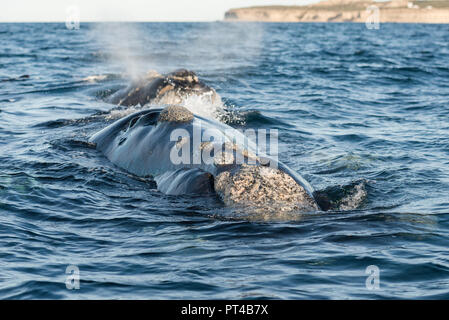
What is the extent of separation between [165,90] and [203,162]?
739 centimetres

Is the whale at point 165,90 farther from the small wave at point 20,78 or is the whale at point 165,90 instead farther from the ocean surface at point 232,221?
the small wave at point 20,78

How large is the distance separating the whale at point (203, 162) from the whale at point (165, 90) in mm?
4585

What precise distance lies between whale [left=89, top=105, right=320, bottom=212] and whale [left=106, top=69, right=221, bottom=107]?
4585mm

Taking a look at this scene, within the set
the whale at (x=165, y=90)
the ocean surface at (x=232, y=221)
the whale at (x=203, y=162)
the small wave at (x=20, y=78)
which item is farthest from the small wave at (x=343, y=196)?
the small wave at (x=20, y=78)

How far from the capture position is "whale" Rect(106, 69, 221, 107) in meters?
15.4

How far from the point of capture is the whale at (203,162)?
25.6 ft

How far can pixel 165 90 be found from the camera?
15.5m

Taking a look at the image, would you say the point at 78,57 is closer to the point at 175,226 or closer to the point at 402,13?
the point at 175,226

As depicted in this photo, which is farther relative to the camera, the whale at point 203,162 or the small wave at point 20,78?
the small wave at point 20,78

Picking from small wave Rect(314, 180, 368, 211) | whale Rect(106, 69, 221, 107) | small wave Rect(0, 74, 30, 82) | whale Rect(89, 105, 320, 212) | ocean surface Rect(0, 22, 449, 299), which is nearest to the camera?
ocean surface Rect(0, 22, 449, 299)

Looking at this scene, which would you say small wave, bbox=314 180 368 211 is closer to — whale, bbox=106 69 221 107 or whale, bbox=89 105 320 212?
whale, bbox=89 105 320 212

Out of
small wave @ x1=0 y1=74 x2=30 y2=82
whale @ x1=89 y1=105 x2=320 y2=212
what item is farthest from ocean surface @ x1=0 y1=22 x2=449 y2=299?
small wave @ x1=0 y1=74 x2=30 y2=82

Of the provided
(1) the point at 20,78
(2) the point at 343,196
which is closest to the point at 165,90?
(2) the point at 343,196
